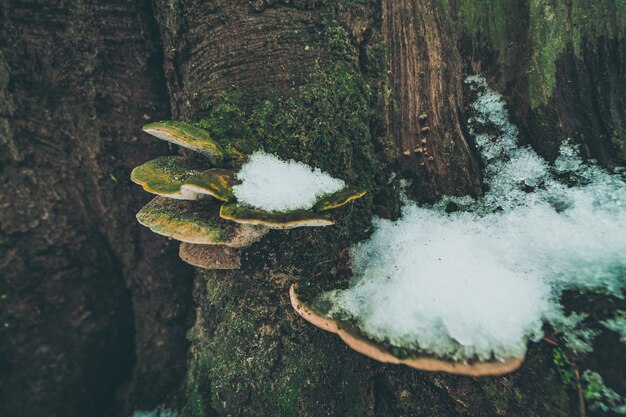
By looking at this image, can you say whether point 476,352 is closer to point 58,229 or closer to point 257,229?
point 257,229

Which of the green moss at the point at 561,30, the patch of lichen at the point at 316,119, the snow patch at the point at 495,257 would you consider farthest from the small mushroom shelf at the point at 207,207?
the green moss at the point at 561,30

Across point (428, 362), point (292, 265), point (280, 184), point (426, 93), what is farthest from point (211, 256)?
point (426, 93)

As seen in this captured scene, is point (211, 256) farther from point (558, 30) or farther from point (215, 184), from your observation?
point (558, 30)

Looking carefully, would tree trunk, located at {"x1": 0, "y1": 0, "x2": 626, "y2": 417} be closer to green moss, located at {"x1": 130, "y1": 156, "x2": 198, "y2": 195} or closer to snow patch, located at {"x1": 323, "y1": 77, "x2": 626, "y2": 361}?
snow patch, located at {"x1": 323, "y1": 77, "x2": 626, "y2": 361}

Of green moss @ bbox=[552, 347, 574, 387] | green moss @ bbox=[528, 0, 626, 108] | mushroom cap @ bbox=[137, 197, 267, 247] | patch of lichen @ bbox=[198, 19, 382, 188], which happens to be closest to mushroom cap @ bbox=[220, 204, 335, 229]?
mushroom cap @ bbox=[137, 197, 267, 247]

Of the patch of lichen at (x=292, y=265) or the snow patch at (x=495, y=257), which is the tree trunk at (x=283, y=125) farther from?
the snow patch at (x=495, y=257)

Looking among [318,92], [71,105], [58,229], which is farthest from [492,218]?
[58,229]
